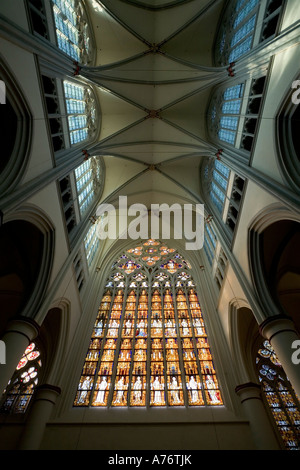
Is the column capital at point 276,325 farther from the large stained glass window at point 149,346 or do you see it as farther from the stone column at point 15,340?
the stone column at point 15,340

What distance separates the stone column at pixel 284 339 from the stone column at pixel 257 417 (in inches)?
87.8

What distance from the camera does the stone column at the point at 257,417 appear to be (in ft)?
21.6

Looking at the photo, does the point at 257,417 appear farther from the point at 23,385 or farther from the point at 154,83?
the point at 154,83

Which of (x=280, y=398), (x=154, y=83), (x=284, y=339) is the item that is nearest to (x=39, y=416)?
(x=284, y=339)

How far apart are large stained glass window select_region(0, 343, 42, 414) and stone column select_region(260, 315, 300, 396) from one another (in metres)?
7.27

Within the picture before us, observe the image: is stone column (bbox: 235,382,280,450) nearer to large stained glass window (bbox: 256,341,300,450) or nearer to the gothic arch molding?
large stained glass window (bbox: 256,341,300,450)

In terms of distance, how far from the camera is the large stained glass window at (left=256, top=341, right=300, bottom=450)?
769cm

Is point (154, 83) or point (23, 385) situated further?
point (154, 83)

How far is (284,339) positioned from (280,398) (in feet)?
13.2

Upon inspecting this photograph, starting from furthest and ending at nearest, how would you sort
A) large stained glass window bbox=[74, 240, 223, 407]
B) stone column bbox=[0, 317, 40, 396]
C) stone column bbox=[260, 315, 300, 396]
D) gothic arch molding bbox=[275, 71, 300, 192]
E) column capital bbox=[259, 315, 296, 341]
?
large stained glass window bbox=[74, 240, 223, 407], gothic arch molding bbox=[275, 71, 300, 192], column capital bbox=[259, 315, 296, 341], stone column bbox=[0, 317, 40, 396], stone column bbox=[260, 315, 300, 396]

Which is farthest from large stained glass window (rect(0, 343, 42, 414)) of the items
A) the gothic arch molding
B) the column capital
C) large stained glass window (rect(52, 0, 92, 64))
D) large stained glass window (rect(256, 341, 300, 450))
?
large stained glass window (rect(52, 0, 92, 64))

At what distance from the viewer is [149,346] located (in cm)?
991

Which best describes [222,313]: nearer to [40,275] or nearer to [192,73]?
[40,275]

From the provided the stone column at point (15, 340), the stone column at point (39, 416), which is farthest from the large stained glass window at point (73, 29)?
the stone column at point (39, 416)
